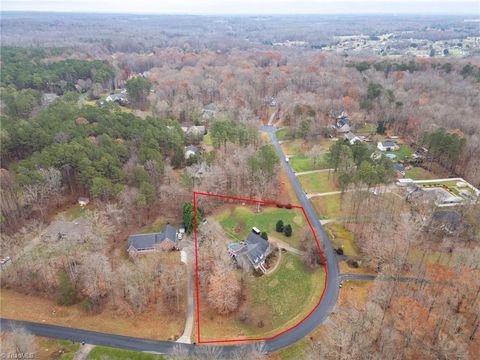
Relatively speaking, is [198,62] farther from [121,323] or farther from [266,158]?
[121,323]

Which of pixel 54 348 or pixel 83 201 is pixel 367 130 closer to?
pixel 83 201

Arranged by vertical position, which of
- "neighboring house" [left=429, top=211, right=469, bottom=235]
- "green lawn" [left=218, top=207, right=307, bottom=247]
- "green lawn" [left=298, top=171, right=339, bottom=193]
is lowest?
"green lawn" [left=218, top=207, right=307, bottom=247]

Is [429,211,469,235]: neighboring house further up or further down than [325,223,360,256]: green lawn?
further up

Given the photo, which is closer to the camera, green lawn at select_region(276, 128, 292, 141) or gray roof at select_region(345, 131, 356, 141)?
gray roof at select_region(345, 131, 356, 141)

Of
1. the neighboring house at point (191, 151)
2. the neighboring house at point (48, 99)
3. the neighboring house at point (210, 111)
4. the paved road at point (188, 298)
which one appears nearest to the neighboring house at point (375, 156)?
the neighboring house at point (191, 151)

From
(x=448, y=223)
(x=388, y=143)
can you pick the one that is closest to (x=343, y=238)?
(x=448, y=223)

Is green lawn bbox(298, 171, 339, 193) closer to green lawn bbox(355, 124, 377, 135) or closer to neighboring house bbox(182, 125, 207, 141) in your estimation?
green lawn bbox(355, 124, 377, 135)

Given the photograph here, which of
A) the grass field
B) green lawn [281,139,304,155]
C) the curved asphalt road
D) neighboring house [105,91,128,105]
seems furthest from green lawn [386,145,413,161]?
neighboring house [105,91,128,105]
